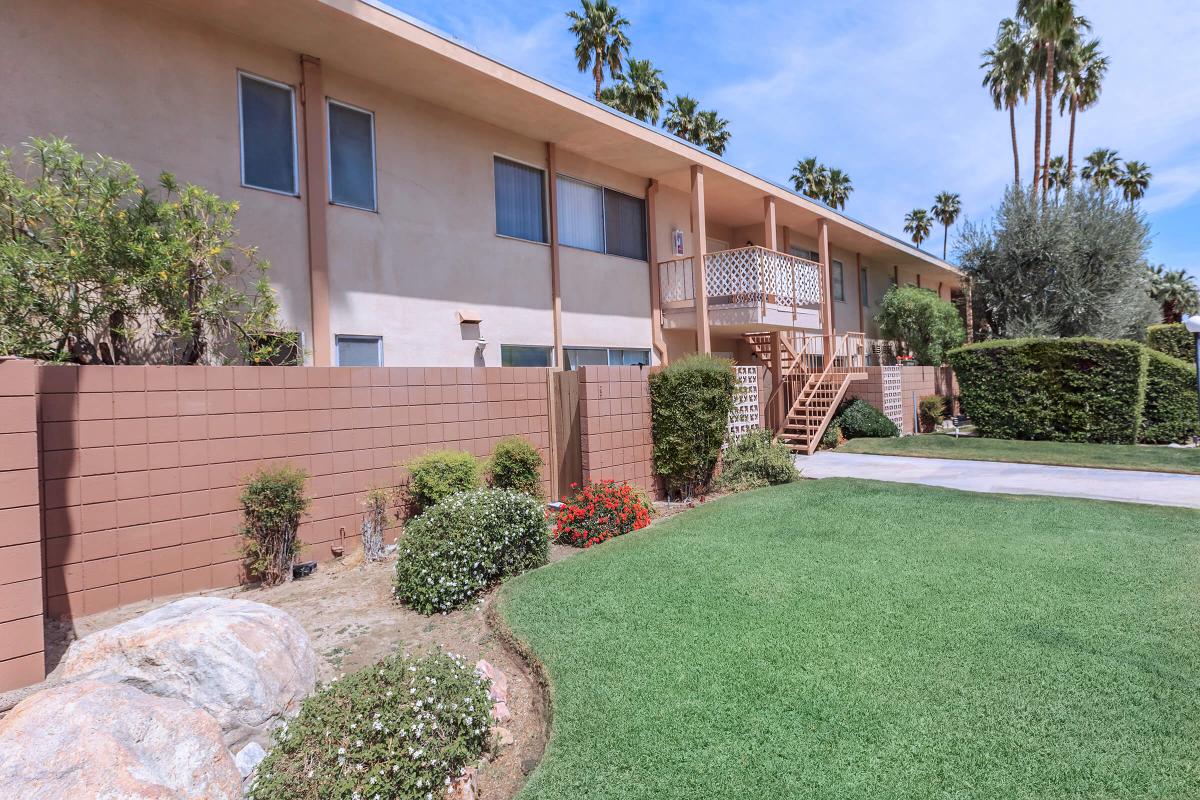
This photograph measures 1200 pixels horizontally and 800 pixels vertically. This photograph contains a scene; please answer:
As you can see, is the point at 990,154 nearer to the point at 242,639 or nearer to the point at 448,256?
the point at 448,256

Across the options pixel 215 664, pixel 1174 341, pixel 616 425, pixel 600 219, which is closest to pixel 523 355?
pixel 616 425

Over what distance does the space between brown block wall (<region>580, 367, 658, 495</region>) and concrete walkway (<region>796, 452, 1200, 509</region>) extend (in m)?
3.58

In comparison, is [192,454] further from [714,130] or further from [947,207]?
[947,207]

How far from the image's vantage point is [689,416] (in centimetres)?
914

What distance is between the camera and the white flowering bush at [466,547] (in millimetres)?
5426

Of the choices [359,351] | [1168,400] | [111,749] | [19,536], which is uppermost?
[359,351]

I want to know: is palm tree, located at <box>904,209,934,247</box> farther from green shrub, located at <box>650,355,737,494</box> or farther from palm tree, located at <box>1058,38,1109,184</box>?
green shrub, located at <box>650,355,737,494</box>

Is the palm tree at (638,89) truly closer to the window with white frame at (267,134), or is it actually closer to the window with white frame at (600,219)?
the window with white frame at (600,219)

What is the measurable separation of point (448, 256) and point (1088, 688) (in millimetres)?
9124

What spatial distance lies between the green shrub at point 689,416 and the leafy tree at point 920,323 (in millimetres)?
14819

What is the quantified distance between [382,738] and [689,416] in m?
6.79

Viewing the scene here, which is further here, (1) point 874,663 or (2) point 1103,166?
(2) point 1103,166

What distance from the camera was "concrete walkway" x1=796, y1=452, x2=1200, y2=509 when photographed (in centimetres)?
877

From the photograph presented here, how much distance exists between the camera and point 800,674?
145 inches
